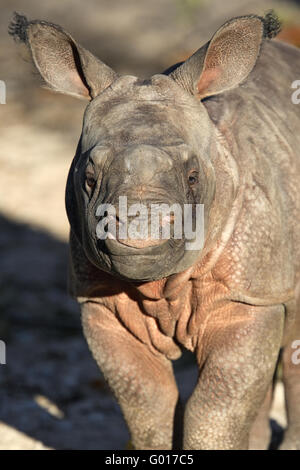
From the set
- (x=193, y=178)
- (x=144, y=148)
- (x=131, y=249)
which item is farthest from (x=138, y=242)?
(x=193, y=178)

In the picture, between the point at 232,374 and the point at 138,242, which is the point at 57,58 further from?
the point at 232,374

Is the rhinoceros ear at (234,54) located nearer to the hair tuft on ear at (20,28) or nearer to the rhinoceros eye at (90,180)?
the rhinoceros eye at (90,180)

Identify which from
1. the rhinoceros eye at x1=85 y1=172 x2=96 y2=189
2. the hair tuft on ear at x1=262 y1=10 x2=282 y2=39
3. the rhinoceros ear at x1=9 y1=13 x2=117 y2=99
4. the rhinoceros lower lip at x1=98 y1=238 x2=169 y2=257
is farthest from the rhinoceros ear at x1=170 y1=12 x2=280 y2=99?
the rhinoceros lower lip at x1=98 y1=238 x2=169 y2=257

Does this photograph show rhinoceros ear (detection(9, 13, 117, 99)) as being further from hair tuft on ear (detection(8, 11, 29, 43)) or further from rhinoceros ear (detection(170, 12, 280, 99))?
rhinoceros ear (detection(170, 12, 280, 99))

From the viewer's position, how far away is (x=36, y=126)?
1370cm

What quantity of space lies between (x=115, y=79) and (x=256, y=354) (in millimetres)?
1512

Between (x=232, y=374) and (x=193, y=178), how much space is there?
1113mm

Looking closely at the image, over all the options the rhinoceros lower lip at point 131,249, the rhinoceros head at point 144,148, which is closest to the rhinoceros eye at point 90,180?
the rhinoceros head at point 144,148

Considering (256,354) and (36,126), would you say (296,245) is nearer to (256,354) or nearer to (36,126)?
(256,354)

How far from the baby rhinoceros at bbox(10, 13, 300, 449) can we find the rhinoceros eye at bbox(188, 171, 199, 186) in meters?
0.02

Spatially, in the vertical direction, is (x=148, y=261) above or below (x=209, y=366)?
above

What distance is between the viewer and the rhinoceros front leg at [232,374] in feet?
16.8

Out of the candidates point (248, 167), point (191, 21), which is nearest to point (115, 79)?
Answer: point (248, 167)

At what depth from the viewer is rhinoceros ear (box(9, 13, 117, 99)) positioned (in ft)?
16.2
